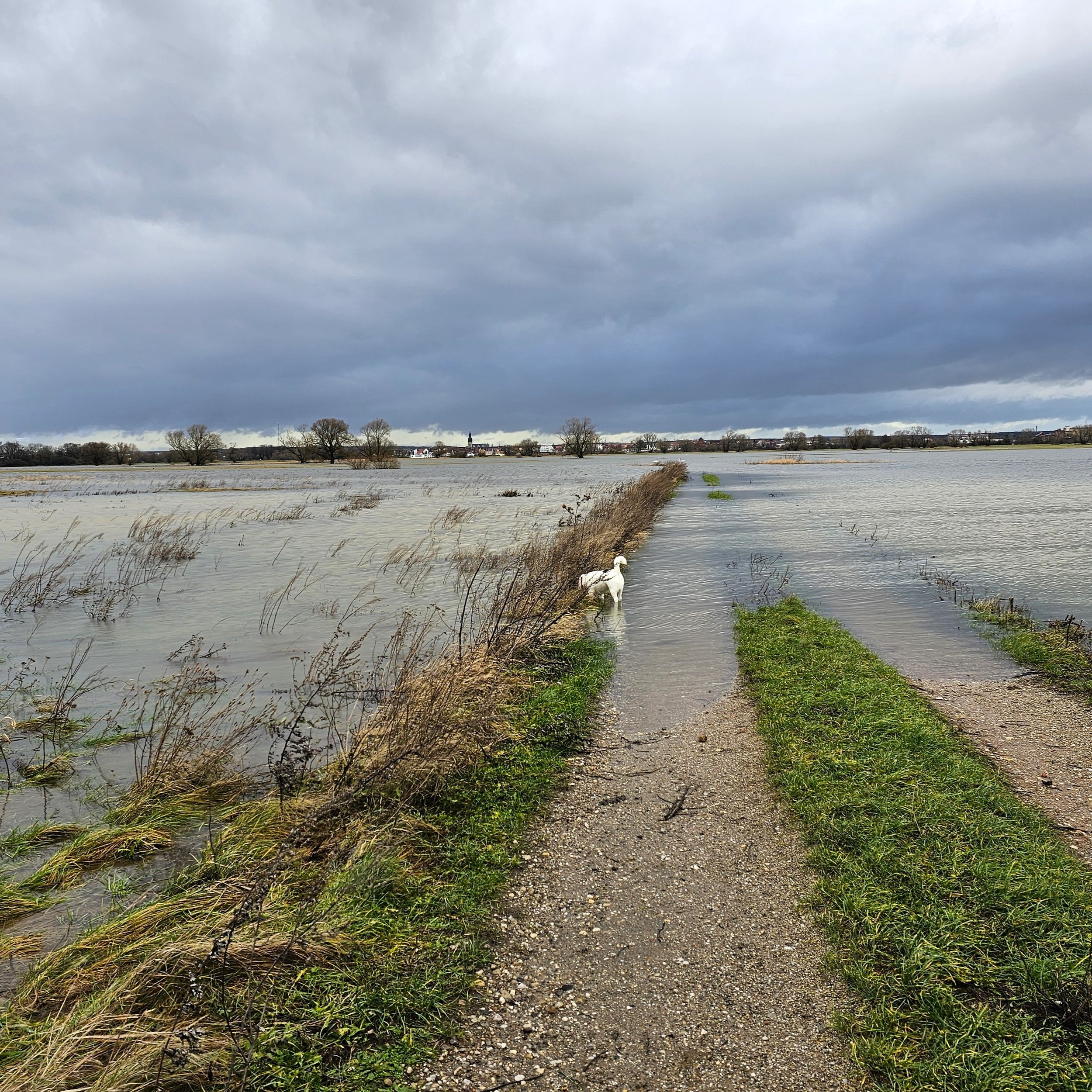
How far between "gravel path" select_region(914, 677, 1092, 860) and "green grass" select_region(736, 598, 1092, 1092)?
254mm

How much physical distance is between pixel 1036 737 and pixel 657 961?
18.4ft

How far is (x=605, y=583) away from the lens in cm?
1415

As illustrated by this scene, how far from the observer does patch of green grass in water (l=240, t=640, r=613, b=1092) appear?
3.36 metres

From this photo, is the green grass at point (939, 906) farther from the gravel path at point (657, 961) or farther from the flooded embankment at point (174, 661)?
the flooded embankment at point (174, 661)

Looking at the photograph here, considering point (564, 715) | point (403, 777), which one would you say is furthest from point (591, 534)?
point (403, 777)

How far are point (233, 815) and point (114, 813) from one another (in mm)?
1086

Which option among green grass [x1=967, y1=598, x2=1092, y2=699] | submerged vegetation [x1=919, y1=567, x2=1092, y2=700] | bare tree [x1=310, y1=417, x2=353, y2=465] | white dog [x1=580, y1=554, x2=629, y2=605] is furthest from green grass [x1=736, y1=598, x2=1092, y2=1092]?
bare tree [x1=310, y1=417, x2=353, y2=465]

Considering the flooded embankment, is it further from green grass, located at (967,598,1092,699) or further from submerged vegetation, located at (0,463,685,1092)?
green grass, located at (967,598,1092,699)

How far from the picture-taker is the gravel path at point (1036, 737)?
5.72m

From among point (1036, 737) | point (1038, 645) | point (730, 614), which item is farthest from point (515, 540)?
point (1036, 737)

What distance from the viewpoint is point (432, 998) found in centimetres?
376

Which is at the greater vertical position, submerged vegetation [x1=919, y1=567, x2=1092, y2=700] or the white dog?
the white dog

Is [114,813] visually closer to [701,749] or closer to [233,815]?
[233,815]

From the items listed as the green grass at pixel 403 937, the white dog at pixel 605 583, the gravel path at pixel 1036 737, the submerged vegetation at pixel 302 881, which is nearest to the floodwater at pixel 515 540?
the white dog at pixel 605 583
